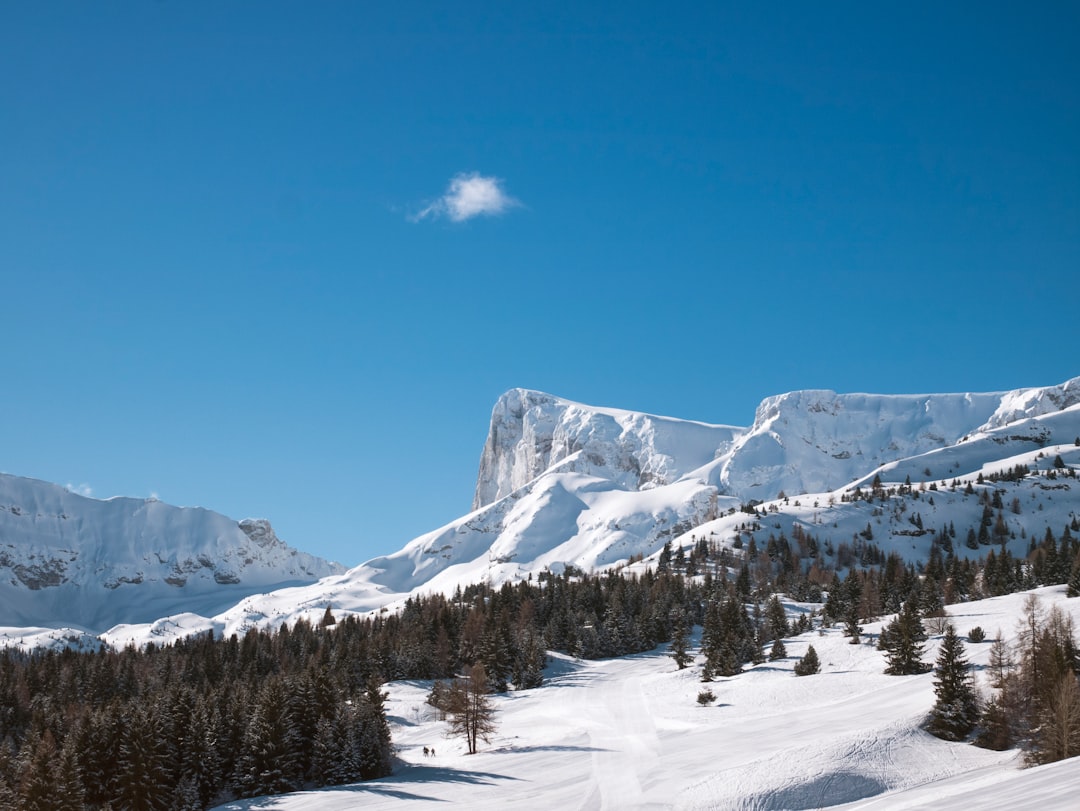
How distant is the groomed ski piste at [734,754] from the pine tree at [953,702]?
107 centimetres

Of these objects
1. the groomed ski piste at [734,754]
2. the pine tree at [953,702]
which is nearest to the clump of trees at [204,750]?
the groomed ski piste at [734,754]

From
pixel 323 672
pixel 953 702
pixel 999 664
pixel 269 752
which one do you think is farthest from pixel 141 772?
pixel 999 664

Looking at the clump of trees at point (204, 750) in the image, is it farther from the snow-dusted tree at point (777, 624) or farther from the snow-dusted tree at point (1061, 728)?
the snow-dusted tree at point (777, 624)

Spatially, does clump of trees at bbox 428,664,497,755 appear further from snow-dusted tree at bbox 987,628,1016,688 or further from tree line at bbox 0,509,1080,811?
snow-dusted tree at bbox 987,628,1016,688

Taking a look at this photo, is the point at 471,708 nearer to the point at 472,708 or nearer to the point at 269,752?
the point at 472,708

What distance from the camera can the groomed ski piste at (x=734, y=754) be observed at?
48.7 metres

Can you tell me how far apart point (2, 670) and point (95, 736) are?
68557 millimetres

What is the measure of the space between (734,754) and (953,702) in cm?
1511

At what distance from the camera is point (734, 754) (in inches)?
2303

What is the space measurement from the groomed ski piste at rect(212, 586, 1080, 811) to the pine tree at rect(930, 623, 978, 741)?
1.07 metres

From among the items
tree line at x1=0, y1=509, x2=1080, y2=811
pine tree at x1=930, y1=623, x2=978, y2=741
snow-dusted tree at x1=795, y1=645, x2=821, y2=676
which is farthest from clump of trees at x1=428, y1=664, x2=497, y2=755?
pine tree at x1=930, y1=623, x2=978, y2=741

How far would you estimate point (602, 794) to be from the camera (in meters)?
54.7

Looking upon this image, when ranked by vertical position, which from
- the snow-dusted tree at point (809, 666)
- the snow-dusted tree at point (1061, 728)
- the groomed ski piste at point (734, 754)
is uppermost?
the snow-dusted tree at point (1061, 728)

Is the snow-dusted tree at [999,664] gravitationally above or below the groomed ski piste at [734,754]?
above
